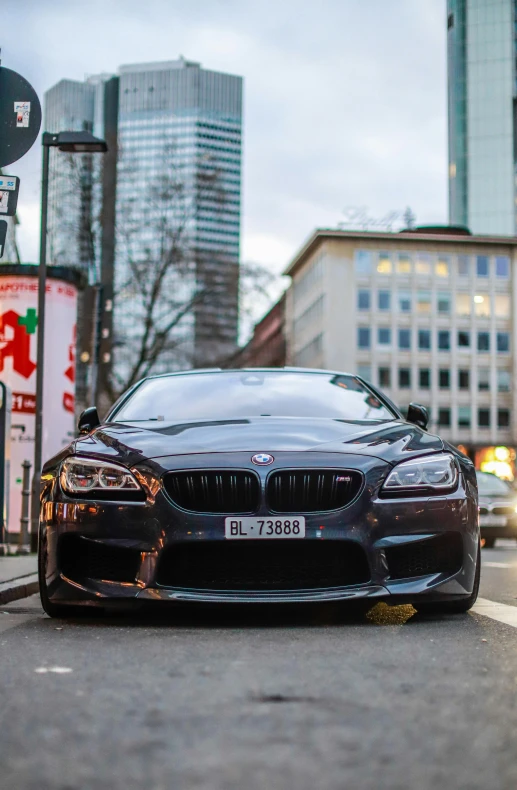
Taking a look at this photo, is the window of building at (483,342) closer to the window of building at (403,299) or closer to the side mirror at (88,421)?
the window of building at (403,299)

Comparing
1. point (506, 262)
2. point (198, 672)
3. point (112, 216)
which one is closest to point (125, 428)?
point (198, 672)

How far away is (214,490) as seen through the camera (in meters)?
5.46

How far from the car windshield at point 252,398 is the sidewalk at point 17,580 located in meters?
1.32

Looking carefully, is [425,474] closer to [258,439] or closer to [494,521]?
[258,439]

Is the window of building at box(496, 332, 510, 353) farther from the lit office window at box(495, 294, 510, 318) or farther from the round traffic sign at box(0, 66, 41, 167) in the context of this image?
the round traffic sign at box(0, 66, 41, 167)

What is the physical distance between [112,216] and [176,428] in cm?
3281

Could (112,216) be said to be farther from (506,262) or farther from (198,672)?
(506,262)

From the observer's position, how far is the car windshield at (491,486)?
21500 millimetres

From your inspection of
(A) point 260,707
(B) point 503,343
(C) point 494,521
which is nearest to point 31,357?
(C) point 494,521

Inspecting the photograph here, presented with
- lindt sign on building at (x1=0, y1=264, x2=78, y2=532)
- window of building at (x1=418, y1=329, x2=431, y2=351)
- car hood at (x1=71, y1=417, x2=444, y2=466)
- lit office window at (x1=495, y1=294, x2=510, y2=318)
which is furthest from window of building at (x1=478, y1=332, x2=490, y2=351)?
car hood at (x1=71, y1=417, x2=444, y2=466)

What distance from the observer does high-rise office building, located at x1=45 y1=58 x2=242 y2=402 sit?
37.9 m

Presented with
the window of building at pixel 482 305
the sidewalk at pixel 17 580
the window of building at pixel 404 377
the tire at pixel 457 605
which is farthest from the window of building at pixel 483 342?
the tire at pixel 457 605

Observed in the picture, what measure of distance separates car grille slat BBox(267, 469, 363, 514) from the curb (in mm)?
2397

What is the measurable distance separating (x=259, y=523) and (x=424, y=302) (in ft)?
269
